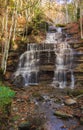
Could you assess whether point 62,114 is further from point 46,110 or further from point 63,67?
point 63,67

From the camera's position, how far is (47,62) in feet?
59.8

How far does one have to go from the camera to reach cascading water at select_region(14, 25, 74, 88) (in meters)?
17.0

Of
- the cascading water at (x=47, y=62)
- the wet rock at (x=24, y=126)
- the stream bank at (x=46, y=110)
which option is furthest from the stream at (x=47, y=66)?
the wet rock at (x=24, y=126)

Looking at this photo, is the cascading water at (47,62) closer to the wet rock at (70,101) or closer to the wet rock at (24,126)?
the wet rock at (70,101)

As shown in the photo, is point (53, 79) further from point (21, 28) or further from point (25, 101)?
point (21, 28)

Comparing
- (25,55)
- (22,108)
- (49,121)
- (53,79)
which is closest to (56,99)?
(22,108)

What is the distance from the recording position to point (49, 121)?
8.99 m

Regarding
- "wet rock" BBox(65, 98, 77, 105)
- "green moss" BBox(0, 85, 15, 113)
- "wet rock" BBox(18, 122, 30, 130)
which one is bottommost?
"wet rock" BBox(65, 98, 77, 105)

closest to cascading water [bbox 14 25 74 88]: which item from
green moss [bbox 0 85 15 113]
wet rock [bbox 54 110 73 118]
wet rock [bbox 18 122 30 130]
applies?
wet rock [bbox 54 110 73 118]

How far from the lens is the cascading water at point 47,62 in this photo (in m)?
17.0

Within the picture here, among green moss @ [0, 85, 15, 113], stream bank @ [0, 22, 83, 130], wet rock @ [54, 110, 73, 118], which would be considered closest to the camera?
green moss @ [0, 85, 15, 113]

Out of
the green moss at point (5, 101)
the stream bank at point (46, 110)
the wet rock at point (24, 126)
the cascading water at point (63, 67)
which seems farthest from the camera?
the cascading water at point (63, 67)

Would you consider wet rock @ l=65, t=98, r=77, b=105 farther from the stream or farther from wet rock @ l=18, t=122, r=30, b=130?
wet rock @ l=18, t=122, r=30, b=130

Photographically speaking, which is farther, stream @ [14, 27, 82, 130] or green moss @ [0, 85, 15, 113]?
stream @ [14, 27, 82, 130]
